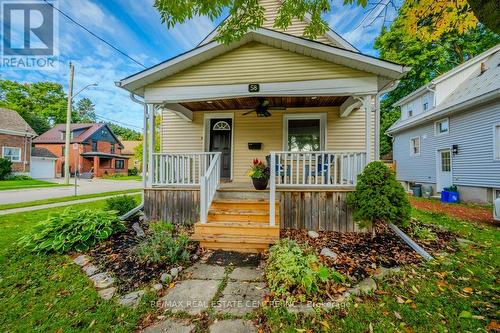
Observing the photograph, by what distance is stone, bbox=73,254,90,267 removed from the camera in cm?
344

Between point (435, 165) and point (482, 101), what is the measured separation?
13.0ft

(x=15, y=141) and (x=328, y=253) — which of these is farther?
(x=15, y=141)

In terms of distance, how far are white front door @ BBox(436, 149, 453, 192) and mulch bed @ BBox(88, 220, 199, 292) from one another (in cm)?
1272

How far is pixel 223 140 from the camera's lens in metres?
7.46

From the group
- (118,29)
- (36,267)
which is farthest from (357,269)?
(118,29)

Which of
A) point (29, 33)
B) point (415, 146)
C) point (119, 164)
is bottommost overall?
point (119, 164)

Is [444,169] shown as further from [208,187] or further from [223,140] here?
[208,187]

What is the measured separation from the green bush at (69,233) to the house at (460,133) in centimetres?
1286

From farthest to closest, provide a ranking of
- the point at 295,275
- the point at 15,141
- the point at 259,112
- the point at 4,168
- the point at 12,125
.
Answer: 1. the point at 12,125
2. the point at 15,141
3. the point at 4,168
4. the point at 259,112
5. the point at 295,275

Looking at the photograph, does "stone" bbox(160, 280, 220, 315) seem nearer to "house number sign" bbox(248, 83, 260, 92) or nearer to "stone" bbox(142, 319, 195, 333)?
"stone" bbox(142, 319, 195, 333)

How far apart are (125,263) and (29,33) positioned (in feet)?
33.0

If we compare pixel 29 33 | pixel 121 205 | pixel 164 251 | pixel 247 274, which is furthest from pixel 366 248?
pixel 29 33

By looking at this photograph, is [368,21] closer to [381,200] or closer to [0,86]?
[381,200]

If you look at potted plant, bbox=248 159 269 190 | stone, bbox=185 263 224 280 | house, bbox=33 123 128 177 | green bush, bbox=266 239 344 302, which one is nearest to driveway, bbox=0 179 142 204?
stone, bbox=185 263 224 280
